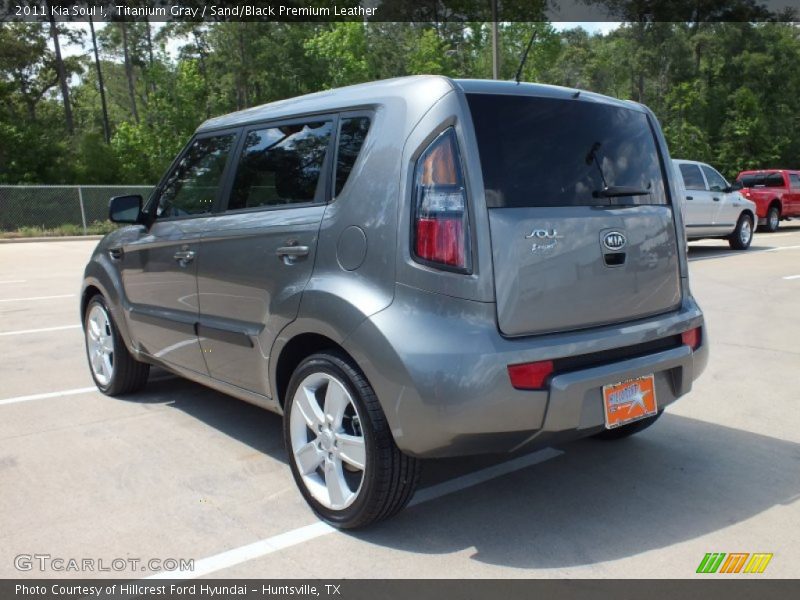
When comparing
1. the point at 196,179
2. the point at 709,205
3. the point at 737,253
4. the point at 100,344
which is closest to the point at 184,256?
the point at 196,179

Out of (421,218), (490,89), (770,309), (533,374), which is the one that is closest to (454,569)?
(533,374)

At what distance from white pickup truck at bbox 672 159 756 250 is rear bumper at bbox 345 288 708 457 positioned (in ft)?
40.2

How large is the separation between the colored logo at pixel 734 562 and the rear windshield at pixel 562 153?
5.05 feet

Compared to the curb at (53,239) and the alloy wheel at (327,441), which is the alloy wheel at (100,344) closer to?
the alloy wheel at (327,441)

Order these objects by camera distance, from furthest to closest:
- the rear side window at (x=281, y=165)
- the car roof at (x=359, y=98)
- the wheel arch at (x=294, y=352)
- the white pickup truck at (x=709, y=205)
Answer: the white pickup truck at (x=709, y=205) < the rear side window at (x=281, y=165) < the wheel arch at (x=294, y=352) < the car roof at (x=359, y=98)

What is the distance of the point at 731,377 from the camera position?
5727 millimetres

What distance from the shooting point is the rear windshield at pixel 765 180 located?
2147cm

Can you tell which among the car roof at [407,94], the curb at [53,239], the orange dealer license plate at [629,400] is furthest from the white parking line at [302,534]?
the curb at [53,239]

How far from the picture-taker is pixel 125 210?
4742 millimetres

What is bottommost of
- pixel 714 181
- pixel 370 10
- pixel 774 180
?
pixel 774 180

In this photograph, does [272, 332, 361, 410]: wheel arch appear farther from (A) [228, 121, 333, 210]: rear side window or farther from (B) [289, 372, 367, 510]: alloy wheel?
(A) [228, 121, 333, 210]: rear side window

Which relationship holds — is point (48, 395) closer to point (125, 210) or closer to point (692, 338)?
point (125, 210)

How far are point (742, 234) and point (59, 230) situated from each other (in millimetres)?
21590

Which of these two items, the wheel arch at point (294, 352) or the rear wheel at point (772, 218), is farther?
the rear wheel at point (772, 218)
